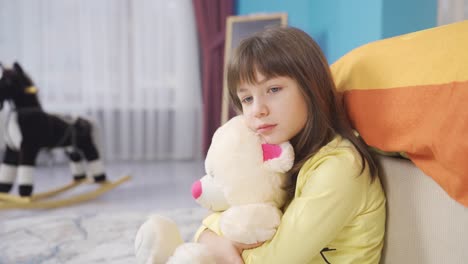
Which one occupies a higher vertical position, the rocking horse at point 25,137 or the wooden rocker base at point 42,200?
the rocking horse at point 25,137

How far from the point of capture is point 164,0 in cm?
326

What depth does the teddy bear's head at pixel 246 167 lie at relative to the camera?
0.80m

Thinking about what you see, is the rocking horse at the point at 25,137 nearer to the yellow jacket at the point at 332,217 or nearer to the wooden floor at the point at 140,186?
the wooden floor at the point at 140,186

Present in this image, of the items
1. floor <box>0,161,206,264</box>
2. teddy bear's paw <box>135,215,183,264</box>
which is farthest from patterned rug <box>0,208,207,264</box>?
teddy bear's paw <box>135,215,183,264</box>

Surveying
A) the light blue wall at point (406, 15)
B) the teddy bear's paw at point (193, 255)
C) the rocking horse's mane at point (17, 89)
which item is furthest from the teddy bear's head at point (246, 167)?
the rocking horse's mane at point (17, 89)

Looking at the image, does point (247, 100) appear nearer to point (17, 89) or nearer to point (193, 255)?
point (193, 255)

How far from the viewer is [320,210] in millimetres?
726

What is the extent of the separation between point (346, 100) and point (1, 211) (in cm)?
184

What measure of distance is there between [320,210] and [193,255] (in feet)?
0.89

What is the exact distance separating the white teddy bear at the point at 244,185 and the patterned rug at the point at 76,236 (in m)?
0.66

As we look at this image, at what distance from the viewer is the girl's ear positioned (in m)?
0.80

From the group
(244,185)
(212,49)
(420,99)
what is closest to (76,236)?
(244,185)

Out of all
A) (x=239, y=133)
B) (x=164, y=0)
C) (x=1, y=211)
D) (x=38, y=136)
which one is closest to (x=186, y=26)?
(x=164, y=0)

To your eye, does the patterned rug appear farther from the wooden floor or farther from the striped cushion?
the striped cushion
